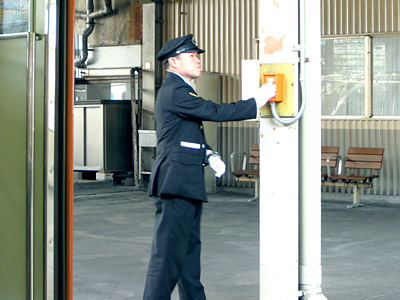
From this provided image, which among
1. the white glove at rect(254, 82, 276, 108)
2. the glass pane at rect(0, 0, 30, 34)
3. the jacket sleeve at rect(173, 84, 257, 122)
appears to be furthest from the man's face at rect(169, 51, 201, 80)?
the glass pane at rect(0, 0, 30, 34)

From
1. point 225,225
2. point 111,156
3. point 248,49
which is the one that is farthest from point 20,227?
point 111,156

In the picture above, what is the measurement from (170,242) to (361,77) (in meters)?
9.20

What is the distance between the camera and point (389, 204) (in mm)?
13039

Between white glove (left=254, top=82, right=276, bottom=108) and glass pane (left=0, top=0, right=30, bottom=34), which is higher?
glass pane (left=0, top=0, right=30, bottom=34)

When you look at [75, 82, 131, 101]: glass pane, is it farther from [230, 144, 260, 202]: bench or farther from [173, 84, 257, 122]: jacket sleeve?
[173, 84, 257, 122]: jacket sleeve

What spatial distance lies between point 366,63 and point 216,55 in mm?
3108

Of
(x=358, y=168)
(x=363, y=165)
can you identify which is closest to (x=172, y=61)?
(x=363, y=165)

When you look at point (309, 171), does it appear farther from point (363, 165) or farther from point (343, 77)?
point (343, 77)

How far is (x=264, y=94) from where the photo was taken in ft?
16.5

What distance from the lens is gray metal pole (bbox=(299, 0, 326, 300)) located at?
5290 mm

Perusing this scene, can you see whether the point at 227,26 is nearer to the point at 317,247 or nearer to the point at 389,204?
the point at 389,204

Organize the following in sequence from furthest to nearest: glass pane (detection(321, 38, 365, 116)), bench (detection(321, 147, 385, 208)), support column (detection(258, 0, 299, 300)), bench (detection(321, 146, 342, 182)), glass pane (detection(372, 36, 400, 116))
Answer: glass pane (detection(321, 38, 365, 116))
glass pane (detection(372, 36, 400, 116))
bench (detection(321, 146, 342, 182))
bench (detection(321, 147, 385, 208))
support column (detection(258, 0, 299, 300))

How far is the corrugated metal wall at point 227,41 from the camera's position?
14695 millimetres

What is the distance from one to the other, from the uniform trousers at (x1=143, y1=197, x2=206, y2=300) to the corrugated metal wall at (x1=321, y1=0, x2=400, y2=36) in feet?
29.4
